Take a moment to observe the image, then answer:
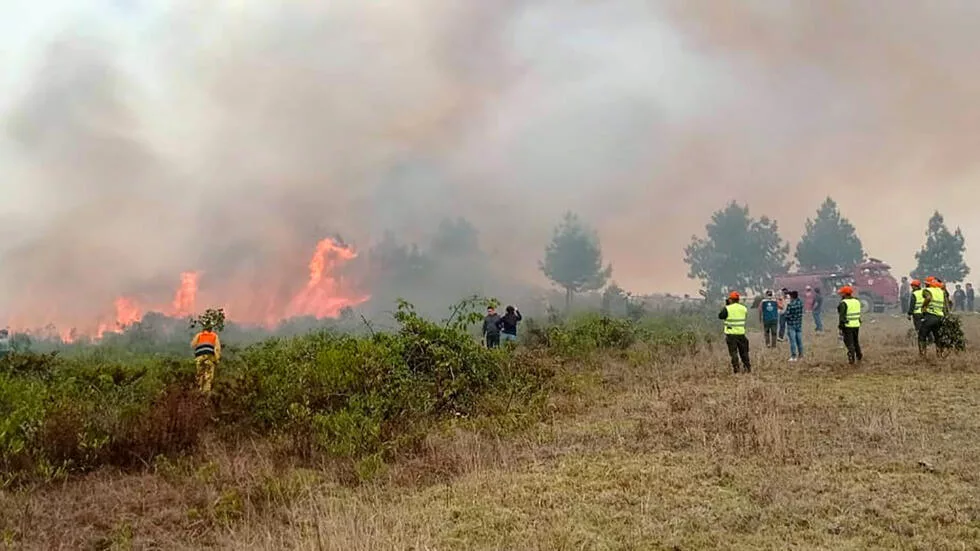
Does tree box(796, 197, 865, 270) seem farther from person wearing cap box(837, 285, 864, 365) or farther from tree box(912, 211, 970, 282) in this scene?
person wearing cap box(837, 285, 864, 365)

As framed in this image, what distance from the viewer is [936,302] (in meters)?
13.5

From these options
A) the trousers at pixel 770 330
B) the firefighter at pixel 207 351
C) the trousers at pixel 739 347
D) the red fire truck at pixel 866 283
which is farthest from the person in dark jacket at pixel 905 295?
the firefighter at pixel 207 351

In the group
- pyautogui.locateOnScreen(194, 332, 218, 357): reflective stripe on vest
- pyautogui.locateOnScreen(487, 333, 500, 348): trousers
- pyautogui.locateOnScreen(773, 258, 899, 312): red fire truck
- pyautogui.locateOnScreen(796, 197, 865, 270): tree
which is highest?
pyautogui.locateOnScreen(796, 197, 865, 270): tree

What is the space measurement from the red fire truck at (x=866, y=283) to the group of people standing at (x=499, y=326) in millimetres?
23552

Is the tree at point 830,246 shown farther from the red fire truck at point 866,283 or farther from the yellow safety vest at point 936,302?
the yellow safety vest at point 936,302

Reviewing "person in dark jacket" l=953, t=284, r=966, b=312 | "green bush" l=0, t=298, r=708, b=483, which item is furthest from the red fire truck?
"green bush" l=0, t=298, r=708, b=483

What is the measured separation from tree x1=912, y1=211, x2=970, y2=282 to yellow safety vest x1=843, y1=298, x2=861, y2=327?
5261 cm

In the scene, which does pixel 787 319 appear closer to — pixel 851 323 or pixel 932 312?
pixel 851 323

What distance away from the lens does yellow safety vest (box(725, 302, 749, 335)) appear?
43.9 feet

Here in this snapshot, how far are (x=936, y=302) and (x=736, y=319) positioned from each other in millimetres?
3974

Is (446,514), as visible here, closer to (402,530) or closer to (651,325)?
(402,530)

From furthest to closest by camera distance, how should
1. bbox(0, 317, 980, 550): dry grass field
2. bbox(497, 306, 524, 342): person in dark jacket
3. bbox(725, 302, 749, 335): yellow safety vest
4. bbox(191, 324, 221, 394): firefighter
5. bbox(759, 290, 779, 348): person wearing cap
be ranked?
bbox(497, 306, 524, 342): person in dark jacket
bbox(759, 290, 779, 348): person wearing cap
bbox(725, 302, 749, 335): yellow safety vest
bbox(191, 324, 221, 394): firefighter
bbox(0, 317, 980, 550): dry grass field

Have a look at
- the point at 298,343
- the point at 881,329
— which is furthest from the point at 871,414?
the point at 881,329

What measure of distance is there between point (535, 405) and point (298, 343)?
5.58 metres
